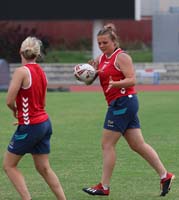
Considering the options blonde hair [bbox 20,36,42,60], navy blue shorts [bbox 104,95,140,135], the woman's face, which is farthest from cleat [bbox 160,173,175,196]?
blonde hair [bbox 20,36,42,60]

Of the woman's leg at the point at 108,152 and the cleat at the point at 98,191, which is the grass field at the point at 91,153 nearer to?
the cleat at the point at 98,191

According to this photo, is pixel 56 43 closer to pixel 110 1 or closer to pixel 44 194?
pixel 110 1

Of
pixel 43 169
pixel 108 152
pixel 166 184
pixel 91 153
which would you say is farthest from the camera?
pixel 91 153

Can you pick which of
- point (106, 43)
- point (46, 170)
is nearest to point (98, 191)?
point (46, 170)

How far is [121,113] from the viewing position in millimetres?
9656

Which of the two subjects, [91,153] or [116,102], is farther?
[91,153]

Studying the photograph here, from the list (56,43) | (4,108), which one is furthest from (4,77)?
(56,43)

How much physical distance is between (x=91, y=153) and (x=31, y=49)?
512 centimetres

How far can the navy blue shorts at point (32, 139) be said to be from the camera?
27.9 ft

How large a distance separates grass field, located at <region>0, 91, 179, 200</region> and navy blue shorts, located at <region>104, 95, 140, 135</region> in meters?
0.83

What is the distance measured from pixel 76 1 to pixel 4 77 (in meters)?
5.27

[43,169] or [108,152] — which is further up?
[43,169]

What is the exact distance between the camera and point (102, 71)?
9.63 metres

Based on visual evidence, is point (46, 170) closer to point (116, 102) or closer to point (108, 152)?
point (108, 152)
